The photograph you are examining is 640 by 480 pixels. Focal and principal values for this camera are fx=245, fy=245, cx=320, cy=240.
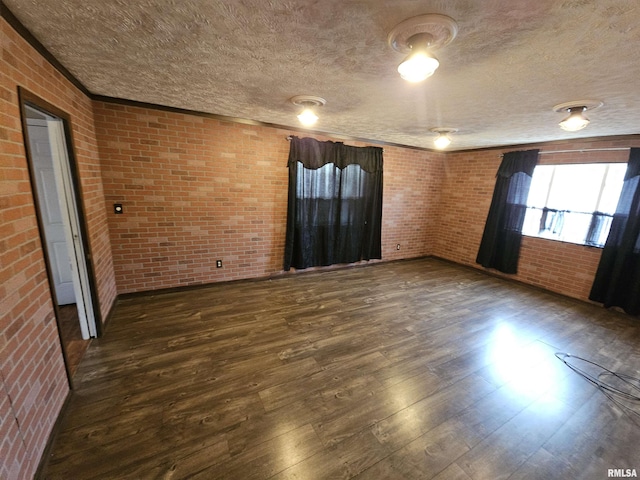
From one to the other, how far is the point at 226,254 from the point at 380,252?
2.72 meters

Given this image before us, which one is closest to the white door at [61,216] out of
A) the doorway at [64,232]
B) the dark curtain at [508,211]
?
→ the doorway at [64,232]

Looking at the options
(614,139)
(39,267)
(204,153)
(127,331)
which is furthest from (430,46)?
(614,139)

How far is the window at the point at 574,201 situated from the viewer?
3201mm

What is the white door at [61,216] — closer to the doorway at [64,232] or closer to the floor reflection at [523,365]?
the doorway at [64,232]

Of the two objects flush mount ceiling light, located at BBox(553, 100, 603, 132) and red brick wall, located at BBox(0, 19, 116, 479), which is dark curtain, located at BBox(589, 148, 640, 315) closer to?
flush mount ceiling light, located at BBox(553, 100, 603, 132)

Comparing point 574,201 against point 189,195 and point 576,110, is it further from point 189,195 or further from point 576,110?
point 189,195

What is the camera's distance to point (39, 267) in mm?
1422

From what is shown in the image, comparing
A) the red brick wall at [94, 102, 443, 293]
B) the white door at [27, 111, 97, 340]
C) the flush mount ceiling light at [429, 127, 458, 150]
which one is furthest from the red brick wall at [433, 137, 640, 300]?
the white door at [27, 111, 97, 340]

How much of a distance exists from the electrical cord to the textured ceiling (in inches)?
87.0

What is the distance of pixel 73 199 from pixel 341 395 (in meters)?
2.65

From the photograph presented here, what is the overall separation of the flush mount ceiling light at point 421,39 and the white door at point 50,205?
310cm

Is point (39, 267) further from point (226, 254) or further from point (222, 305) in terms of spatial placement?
point (226, 254)

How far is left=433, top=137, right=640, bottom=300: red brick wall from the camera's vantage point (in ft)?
11.0

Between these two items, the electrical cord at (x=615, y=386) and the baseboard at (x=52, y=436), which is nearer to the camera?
the baseboard at (x=52, y=436)
